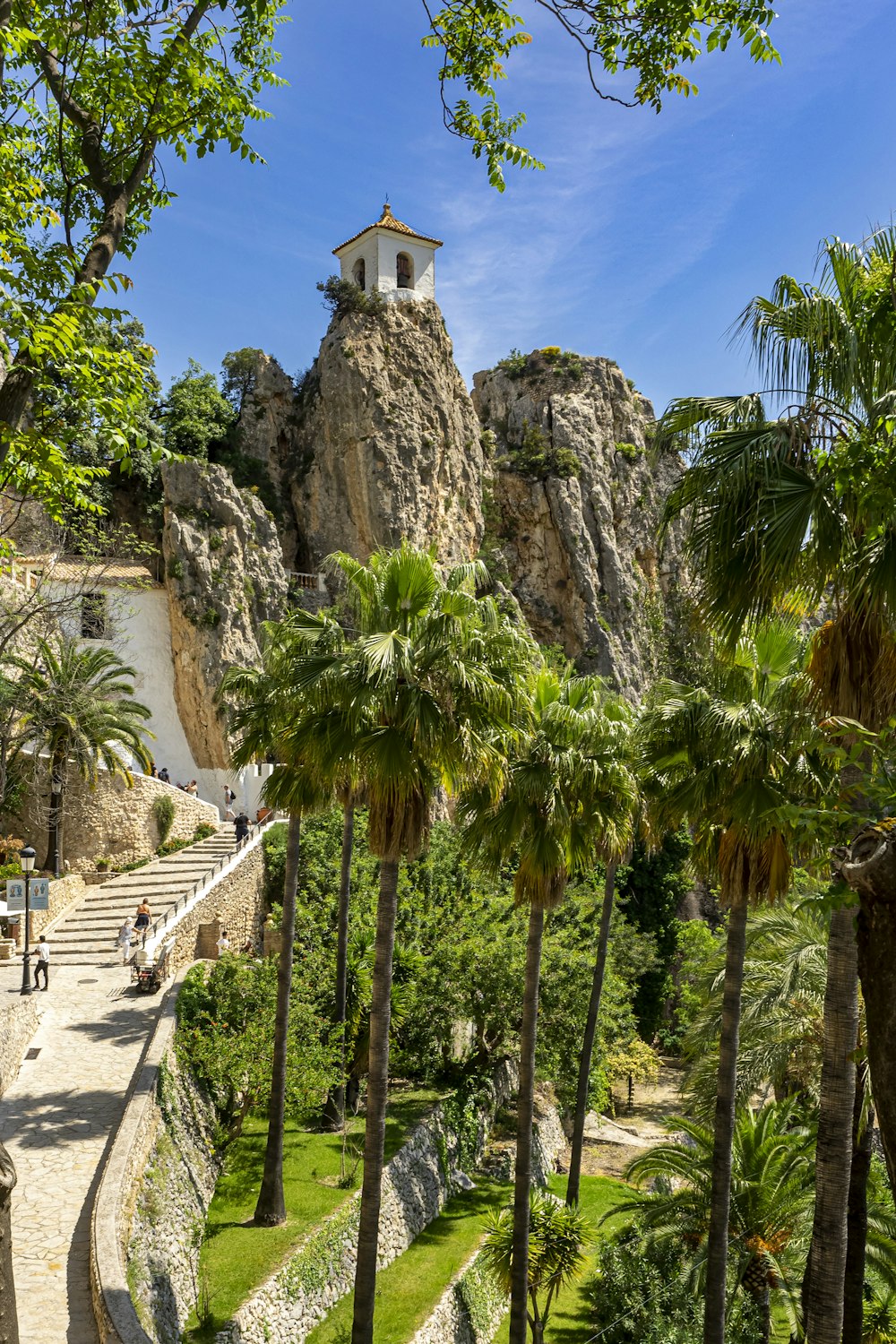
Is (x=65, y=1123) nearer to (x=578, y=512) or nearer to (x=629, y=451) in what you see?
(x=578, y=512)

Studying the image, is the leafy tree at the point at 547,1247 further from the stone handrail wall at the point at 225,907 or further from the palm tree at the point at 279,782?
the stone handrail wall at the point at 225,907

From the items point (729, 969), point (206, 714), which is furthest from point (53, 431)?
point (206, 714)

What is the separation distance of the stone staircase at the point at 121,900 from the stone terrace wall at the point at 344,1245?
7984 millimetres

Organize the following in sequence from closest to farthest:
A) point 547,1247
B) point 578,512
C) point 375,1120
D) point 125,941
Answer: point 375,1120 < point 547,1247 < point 125,941 < point 578,512

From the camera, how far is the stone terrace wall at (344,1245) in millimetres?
12234

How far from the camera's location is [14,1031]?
1577cm

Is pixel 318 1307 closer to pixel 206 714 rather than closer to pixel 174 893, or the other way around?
pixel 174 893

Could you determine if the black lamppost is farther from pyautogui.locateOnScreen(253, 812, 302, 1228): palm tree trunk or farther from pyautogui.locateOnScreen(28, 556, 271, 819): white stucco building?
pyautogui.locateOnScreen(28, 556, 271, 819): white stucco building

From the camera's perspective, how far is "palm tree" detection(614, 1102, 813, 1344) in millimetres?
13930

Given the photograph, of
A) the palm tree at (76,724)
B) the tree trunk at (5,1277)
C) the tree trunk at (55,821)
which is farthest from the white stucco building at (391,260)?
the tree trunk at (5,1277)

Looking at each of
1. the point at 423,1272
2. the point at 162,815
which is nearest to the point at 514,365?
the point at 162,815

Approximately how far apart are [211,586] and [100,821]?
11882 mm

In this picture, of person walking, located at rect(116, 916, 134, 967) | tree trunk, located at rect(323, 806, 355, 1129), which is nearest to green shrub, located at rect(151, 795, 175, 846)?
person walking, located at rect(116, 916, 134, 967)

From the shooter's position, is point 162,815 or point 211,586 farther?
point 211,586
